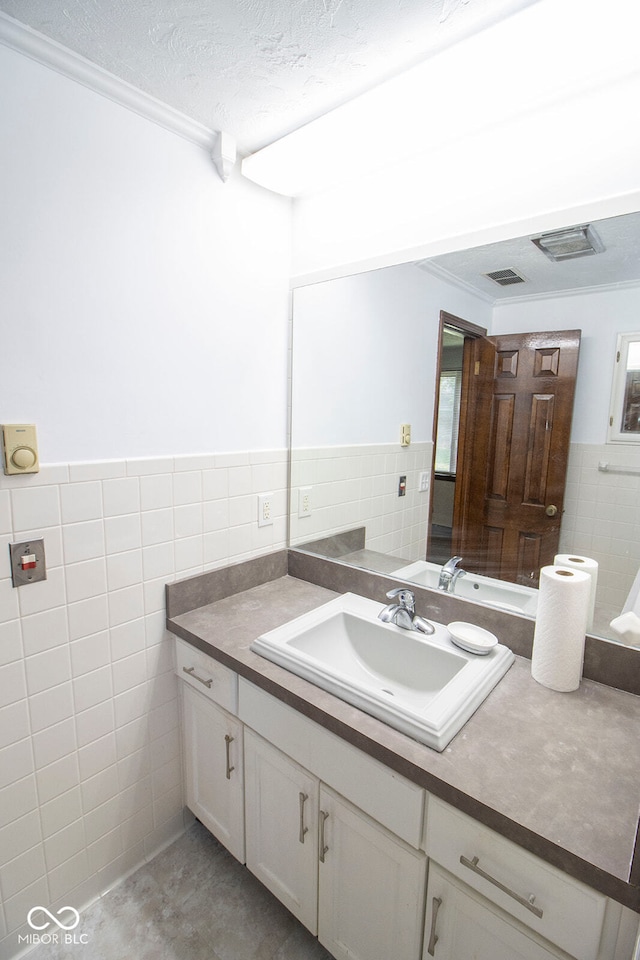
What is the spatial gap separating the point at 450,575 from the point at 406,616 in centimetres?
21

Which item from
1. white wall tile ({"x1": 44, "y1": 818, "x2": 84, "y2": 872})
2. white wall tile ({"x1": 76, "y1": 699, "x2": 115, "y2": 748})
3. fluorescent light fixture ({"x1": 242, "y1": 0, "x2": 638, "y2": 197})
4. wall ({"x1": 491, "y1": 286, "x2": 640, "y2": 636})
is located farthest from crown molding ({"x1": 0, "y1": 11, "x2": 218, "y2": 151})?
white wall tile ({"x1": 44, "y1": 818, "x2": 84, "y2": 872})

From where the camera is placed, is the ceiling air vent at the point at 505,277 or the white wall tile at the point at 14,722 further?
the ceiling air vent at the point at 505,277

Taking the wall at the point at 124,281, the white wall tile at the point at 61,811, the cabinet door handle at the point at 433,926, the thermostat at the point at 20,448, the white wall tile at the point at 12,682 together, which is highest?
the wall at the point at 124,281

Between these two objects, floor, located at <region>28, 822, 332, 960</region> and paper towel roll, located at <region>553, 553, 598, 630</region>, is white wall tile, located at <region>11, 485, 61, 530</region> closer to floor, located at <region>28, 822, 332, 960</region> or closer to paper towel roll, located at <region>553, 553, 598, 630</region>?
floor, located at <region>28, 822, 332, 960</region>

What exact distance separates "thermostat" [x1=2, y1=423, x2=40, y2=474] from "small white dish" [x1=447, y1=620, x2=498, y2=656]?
115cm

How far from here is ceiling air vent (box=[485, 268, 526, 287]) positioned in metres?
1.22

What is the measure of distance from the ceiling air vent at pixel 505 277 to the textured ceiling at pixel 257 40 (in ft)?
1.67

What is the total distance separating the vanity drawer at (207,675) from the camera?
1251 mm

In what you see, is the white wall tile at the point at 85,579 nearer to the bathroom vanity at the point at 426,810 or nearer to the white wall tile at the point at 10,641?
the white wall tile at the point at 10,641

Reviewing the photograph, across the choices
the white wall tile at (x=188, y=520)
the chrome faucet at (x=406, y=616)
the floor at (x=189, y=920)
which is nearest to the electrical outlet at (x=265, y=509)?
the white wall tile at (x=188, y=520)

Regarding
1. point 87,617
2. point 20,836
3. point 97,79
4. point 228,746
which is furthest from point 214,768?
point 97,79

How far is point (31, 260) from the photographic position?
1.06 meters

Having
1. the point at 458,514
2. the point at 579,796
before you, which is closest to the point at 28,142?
the point at 458,514

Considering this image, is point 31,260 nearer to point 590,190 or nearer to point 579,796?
point 590,190
